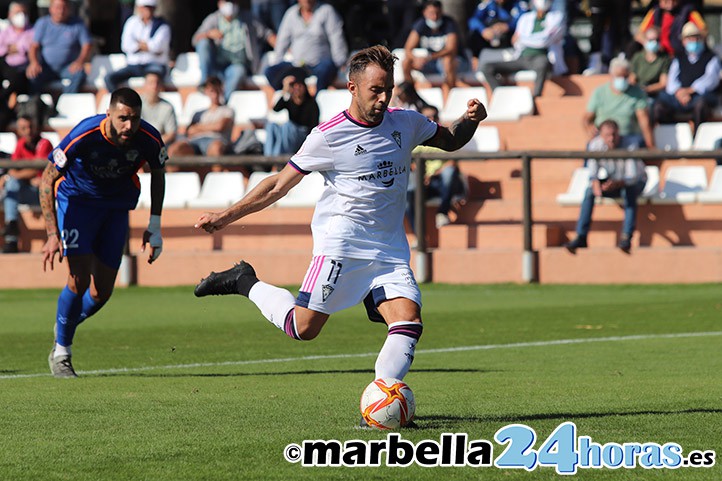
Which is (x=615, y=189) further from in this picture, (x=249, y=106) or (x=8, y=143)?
(x=8, y=143)

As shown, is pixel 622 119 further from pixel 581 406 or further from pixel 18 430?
pixel 18 430

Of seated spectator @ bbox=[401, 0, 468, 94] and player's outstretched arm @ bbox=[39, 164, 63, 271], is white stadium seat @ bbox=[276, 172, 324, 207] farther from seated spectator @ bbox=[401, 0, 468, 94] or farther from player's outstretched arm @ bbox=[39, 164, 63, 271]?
player's outstretched arm @ bbox=[39, 164, 63, 271]

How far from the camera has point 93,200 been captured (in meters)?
10.3

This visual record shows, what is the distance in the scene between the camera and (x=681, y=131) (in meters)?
19.8

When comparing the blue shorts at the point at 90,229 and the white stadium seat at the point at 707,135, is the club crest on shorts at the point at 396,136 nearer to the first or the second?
the blue shorts at the point at 90,229

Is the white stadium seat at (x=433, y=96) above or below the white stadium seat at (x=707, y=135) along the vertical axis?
above

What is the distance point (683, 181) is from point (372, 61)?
490 inches

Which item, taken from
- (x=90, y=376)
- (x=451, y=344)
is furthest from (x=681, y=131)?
(x=90, y=376)

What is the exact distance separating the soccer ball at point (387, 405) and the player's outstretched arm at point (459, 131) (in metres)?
1.58

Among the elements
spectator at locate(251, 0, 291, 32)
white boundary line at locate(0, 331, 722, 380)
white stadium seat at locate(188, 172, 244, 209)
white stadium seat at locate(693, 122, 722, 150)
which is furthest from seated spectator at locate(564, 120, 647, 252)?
spectator at locate(251, 0, 291, 32)

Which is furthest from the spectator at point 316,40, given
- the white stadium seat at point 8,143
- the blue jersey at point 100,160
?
the blue jersey at point 100,160

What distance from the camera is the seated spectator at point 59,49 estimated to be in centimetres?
2352

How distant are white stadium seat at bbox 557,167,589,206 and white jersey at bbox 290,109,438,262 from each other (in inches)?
453

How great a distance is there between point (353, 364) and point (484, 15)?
1365cm
